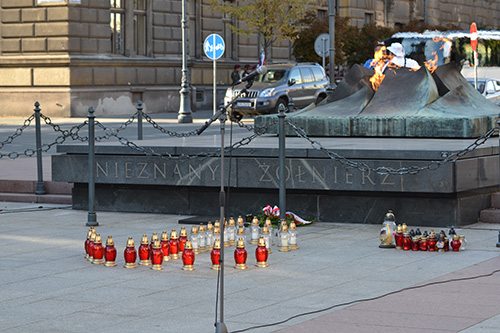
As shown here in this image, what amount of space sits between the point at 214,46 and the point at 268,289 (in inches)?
978

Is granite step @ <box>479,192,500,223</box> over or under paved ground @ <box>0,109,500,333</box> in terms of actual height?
over

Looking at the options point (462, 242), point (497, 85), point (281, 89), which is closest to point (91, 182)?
point (462, 242)

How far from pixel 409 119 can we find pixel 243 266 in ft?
19.8

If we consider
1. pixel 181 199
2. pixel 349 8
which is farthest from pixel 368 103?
pixel 349 8

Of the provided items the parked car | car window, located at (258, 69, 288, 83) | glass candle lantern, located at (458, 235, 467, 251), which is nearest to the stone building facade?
car window, located at (258, 69, 288, 83)

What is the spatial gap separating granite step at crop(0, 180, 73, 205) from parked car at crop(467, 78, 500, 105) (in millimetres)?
20479

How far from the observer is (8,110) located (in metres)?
35.1

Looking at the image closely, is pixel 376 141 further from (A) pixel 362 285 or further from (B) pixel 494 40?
(B) pixel 494 40

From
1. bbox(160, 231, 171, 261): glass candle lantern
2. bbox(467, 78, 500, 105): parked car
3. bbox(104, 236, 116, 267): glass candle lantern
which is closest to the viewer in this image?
bbox(104, 236, 116, 267): glass candle lantern

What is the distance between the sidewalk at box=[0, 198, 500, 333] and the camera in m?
7.19

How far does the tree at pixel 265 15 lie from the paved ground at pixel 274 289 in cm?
2915

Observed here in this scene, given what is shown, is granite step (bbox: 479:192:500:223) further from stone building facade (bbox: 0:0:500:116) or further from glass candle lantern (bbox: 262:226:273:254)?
stone building facade (bbox: 0:0:500:116)

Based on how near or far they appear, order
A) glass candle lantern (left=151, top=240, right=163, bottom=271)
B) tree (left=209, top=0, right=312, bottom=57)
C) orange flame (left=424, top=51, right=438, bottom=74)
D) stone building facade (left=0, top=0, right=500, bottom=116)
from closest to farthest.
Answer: glass candle lantern (left=151, top=240, right=163, bottom=271), orange flame (left=424, top=51, right=438, bottom=74), stone building facade (left=0, top=0, right=500, bottom=116), tree (left=209, top=0, right=312, bottom=57)

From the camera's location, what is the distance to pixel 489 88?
33656 mm
